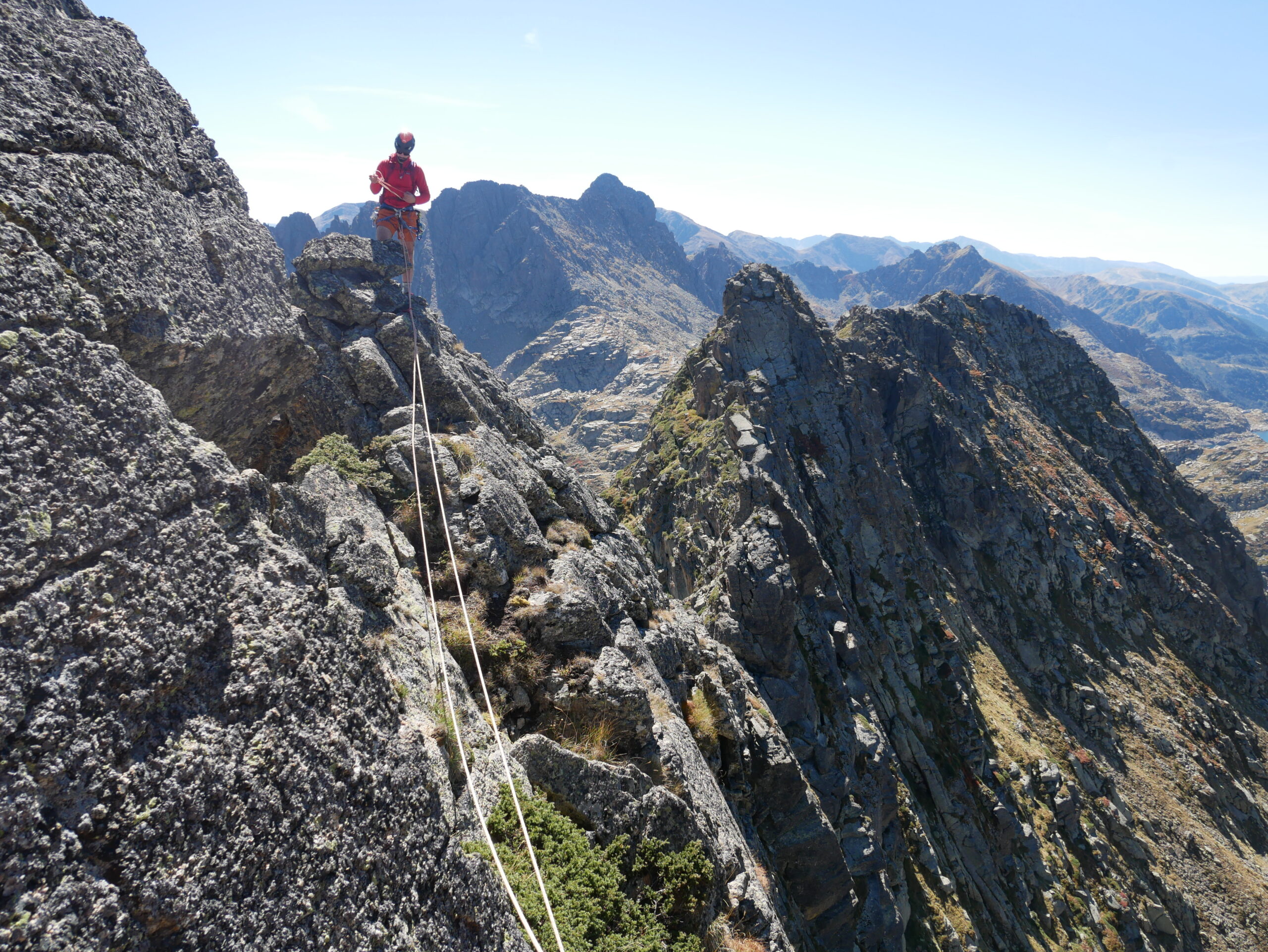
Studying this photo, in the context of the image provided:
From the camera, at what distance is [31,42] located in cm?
831

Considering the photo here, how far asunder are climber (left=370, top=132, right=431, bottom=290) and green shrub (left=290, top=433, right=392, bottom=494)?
8853 millimetres

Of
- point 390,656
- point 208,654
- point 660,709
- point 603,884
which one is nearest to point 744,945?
point 603,884

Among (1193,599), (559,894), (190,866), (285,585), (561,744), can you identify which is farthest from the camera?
(1193,599)

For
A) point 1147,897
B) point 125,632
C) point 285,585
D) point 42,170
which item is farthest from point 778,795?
point 1147,897

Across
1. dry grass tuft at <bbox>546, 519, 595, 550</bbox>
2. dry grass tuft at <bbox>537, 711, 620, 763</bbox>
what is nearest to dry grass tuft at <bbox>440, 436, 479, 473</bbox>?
dry grass tuft at <bbox>546, 519, 595, 550</bbox>

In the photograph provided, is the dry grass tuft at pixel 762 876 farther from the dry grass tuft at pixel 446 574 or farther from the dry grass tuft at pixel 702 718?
the dry grass tuft at pixel 446 574

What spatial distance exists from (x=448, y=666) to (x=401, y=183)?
18637mm

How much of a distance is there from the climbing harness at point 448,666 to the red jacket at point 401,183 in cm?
516

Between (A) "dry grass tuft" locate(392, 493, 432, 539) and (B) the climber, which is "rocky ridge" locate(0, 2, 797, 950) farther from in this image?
(B) the climber

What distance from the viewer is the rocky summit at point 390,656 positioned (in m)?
4.73

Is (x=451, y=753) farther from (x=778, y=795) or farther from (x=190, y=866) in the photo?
(x=778, y=795)

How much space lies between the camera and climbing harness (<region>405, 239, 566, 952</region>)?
7492 millimetres

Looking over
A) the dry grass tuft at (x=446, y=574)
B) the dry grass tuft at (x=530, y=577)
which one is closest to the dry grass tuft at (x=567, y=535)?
the dry grass tuft at (x=530, y=577)

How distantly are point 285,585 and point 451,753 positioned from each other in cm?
373
